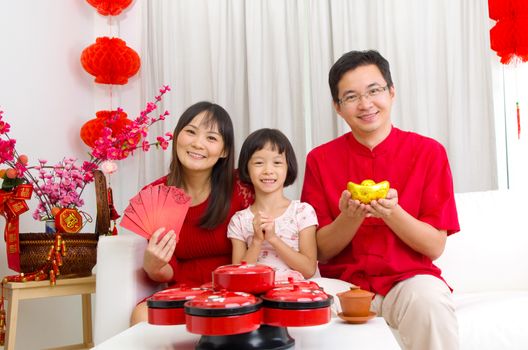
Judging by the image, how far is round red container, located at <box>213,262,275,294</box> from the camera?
107 cm

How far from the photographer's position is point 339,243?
1.85 metres

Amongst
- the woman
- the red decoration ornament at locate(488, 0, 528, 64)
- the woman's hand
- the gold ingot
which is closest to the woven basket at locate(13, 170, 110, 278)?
the woman

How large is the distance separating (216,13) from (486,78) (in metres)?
1.46

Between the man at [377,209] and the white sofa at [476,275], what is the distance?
0.49 ft

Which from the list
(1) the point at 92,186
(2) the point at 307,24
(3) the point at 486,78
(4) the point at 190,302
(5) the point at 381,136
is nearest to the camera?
(4) the point at 190,302

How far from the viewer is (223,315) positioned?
94cm

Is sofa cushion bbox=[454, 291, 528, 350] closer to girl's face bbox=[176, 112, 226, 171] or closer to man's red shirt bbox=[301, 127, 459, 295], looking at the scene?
man's red shirt bbox=[301, 127, 459, 295]

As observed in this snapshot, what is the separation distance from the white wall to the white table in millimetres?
1688

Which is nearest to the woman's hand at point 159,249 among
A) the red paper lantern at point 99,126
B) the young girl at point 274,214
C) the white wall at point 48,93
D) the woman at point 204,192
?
the woman at point 204,192

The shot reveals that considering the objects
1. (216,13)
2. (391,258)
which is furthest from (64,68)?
(391,258)

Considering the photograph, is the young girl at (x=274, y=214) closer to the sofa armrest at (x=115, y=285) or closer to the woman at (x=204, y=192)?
the woman at (x=204, y=192)

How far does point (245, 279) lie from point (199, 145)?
955mm

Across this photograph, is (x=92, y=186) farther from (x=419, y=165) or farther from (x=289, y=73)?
(x=419, y=165)

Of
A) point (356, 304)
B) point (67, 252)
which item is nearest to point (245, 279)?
point (356, 304)
